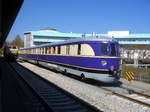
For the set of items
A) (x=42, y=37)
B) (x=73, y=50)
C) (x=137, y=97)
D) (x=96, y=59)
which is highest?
(x=42, y=37)

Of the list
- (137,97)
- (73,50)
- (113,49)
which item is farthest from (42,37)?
(137,97)

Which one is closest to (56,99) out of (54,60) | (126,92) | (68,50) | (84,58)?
(126,92)

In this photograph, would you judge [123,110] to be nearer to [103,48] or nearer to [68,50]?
[103,48]

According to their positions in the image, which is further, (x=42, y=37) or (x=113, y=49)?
(x=42, y=37)

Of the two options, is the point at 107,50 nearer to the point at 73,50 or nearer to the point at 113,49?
the point at 113,49

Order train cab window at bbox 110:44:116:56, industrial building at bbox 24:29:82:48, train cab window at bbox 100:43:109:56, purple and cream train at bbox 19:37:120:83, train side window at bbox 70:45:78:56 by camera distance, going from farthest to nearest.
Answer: industrial building at bbox 24:29:82:48 → train side window at bbox 70:45:78:56 → train cab window at bbox 110:44:116:56 → train cab window at bbox 100:43:109:56 → purple and cream train at bbox 19:37:120:83

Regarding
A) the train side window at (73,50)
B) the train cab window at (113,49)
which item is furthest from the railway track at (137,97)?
the train side window at (73,50)

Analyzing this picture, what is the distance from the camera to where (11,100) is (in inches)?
437

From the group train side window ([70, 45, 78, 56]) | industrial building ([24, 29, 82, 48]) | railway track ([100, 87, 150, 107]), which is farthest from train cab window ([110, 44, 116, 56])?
industrial building ([24, 29, 82, 48])

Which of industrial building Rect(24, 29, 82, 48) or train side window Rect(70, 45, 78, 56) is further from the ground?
industrial building Rect(24, 29, 82, 48)

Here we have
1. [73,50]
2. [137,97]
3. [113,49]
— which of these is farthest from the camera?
[73,50]

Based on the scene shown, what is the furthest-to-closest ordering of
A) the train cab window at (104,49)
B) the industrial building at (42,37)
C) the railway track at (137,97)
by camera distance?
the industrial building at (42,37) → the train cab window at (104,49) → the railway track at (137,97)

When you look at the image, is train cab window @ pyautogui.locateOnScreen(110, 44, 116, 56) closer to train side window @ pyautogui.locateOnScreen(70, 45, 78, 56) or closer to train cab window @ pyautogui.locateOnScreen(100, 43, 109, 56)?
train cab window @ pyautogui.locateOnScreen(100, 43, 109, 56)

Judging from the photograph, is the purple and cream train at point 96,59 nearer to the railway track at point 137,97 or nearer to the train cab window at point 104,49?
the train cab window at point 104,49
